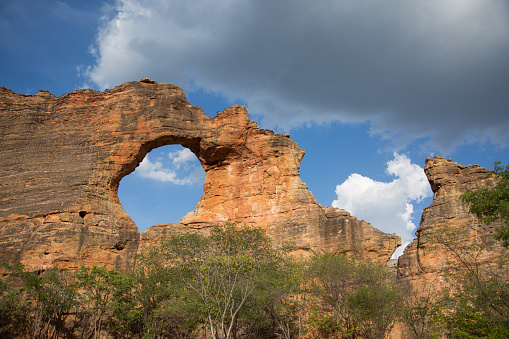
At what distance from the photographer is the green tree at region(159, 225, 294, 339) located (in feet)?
82.7

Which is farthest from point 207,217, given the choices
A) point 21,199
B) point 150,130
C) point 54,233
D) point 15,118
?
point 15,118

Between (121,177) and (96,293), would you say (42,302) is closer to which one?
(96,293)

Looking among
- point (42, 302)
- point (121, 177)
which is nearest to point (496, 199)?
point (42, 302)

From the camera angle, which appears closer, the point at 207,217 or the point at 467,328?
the point at 467,328

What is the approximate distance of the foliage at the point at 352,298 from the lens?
28516mm

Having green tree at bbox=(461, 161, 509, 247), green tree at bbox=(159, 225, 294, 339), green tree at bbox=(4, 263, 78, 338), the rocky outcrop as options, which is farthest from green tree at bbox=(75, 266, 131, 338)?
green tree at bbox=(461, 161, 509, 247)

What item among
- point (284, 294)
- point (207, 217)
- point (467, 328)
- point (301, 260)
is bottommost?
point (467, 328)

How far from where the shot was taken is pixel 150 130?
131 feet

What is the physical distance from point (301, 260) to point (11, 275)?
20326mm

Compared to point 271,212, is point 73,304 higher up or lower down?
lower down

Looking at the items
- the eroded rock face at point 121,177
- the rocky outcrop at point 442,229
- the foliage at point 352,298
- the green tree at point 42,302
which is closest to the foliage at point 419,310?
the rocky outcrop at point 442,229

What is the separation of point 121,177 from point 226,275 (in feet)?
57.8

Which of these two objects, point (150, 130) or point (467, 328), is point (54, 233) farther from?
point (467, 328)

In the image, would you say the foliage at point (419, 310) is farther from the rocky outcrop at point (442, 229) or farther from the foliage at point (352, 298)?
the foliage at point (352, 298)
